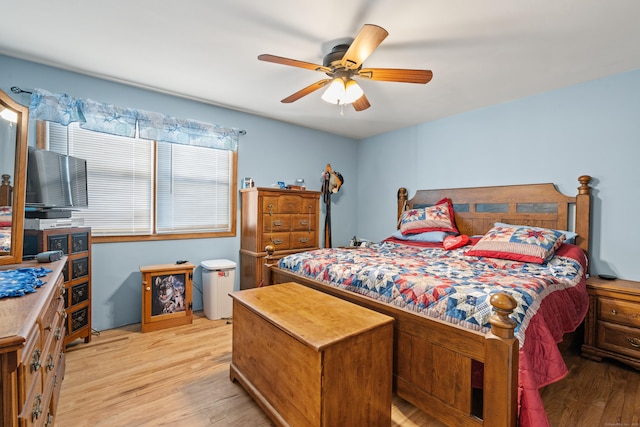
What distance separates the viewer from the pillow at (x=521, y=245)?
93.6 inches

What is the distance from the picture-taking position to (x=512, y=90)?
9.81 feet

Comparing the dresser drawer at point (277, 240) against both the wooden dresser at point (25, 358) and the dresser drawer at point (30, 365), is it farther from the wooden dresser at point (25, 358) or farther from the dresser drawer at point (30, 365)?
the dresser drawer at point (30, 365)

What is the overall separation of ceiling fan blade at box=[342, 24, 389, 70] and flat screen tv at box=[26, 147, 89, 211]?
7.48ft

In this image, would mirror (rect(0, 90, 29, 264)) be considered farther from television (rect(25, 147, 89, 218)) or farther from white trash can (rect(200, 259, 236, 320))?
white trash can (rect(200, 259, 236, 320))

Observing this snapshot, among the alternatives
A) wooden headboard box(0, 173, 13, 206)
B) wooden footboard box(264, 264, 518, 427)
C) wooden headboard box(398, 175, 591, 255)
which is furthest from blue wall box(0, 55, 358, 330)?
wooden footboard box(264, 264, 518, 427)

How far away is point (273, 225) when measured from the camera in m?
3.59

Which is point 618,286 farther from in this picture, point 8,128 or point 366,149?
point 8,128

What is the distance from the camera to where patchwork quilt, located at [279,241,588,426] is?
1367 millimetres

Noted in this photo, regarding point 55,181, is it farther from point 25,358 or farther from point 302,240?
point 302,240

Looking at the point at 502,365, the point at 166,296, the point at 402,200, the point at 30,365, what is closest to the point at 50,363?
the point at 30,365

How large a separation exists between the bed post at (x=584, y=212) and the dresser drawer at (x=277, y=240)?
3.01 metres

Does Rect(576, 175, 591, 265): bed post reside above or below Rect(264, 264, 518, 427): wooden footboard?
above

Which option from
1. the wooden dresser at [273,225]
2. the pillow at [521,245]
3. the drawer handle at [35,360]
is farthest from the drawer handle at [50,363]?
the pillow at [521,245]

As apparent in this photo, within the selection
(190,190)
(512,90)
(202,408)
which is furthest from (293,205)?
(512,90)
